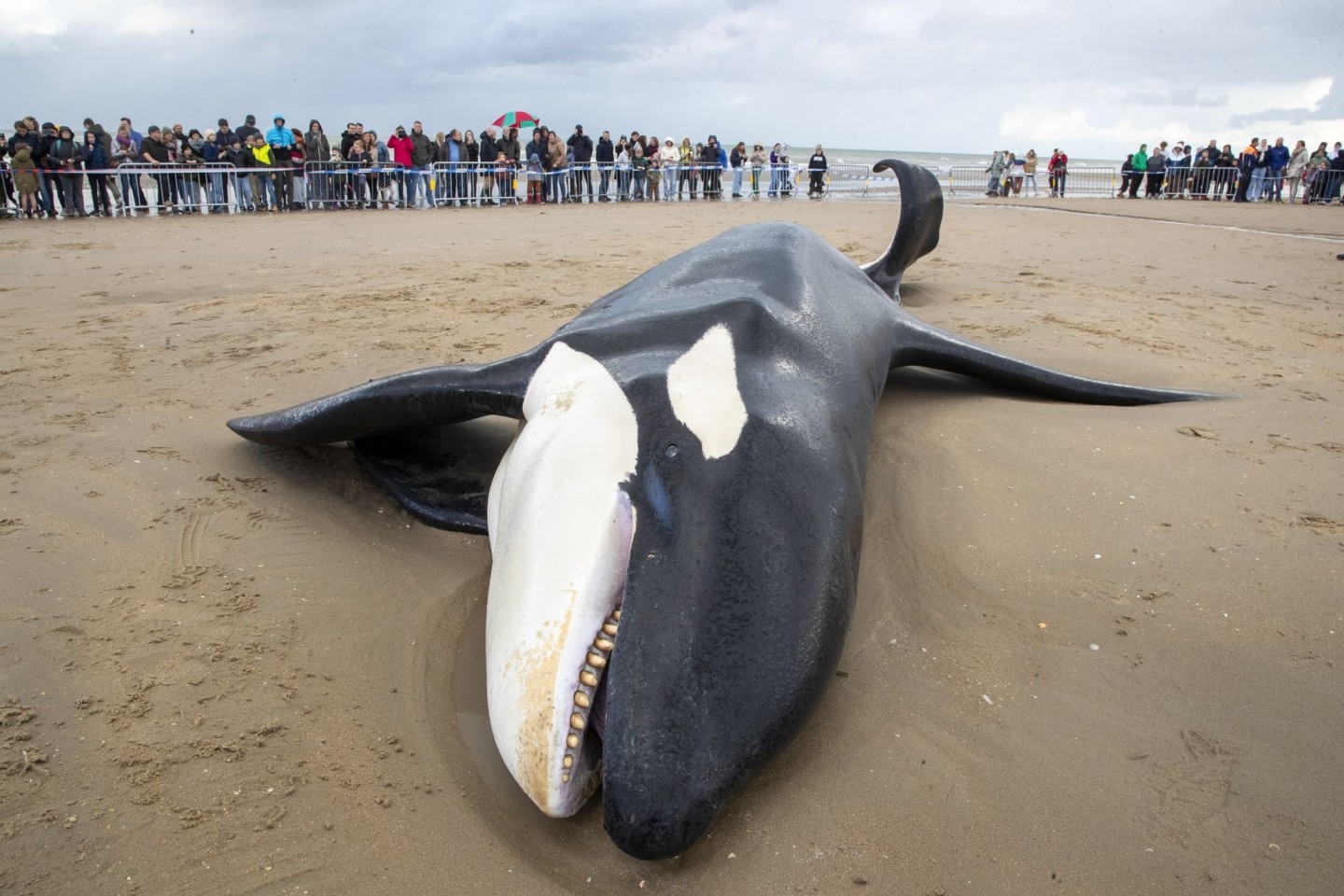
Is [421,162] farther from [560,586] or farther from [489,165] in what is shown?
[560,586]

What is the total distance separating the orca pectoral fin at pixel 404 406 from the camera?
383 cm

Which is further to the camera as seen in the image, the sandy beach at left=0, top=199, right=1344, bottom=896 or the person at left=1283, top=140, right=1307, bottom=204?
the person at left=1283, top=140, right=1307, bottom=204

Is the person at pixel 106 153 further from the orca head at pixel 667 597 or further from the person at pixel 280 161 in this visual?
the orca head at pixel 667 597

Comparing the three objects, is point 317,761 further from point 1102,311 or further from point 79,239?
point 79,239

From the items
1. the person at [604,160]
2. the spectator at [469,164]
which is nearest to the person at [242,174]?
the spectator at [469,164]

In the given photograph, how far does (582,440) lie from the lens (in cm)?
302

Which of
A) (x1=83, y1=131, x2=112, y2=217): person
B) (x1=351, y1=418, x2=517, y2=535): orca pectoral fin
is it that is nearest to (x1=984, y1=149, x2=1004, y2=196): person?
(x1=83, y1=131, x2=112, y2=217): person

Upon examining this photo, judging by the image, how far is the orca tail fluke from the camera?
706 centimetres

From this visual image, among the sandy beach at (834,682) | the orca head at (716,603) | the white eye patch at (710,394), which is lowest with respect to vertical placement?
Answer: the sandy beach at (834,682)

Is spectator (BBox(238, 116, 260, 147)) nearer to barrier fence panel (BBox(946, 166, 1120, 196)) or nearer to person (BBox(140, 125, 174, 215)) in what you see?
person (BBox(140, 125, 174, 215))

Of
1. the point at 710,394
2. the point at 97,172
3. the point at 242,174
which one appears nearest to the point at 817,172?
the point at 242,174

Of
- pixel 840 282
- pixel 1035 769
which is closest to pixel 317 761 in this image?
pixel 1035 769

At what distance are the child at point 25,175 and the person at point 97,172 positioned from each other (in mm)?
932

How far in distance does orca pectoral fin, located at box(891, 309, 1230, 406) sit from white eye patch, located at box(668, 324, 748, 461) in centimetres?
206
